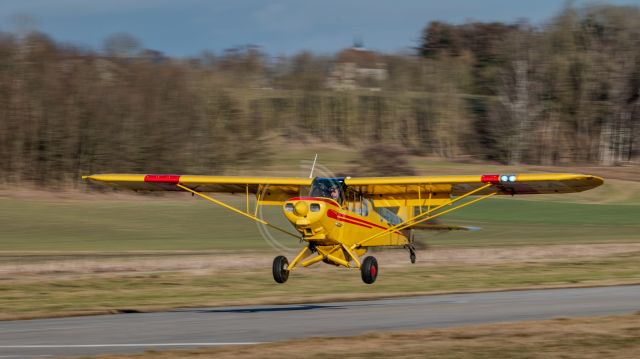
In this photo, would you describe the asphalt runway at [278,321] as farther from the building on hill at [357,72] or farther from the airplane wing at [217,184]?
the building on hill at [357,72]

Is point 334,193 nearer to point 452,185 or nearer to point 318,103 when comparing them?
point 452,185

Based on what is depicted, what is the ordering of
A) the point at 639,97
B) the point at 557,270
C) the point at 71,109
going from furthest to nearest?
the point at 639,97 → the point at 71,109 → the point at 557,270

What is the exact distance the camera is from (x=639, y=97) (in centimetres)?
8362

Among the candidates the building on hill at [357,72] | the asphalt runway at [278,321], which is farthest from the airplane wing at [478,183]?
the building on hill at [357,72]

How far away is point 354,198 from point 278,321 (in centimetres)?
331

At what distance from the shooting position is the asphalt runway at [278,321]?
16.3 meters

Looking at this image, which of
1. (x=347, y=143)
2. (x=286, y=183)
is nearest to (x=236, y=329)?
(x=286, y=183)

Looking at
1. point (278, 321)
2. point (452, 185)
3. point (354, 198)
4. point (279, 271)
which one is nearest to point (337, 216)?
point (354, 198)

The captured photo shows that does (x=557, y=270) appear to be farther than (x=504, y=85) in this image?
No

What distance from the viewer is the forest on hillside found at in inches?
2343

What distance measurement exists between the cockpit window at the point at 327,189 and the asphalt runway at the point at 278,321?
8.43 feet

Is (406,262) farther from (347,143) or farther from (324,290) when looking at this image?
(347,143)

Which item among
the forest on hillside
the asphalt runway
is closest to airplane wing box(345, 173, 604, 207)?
the asphalt runway

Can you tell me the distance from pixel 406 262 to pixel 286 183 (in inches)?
651
